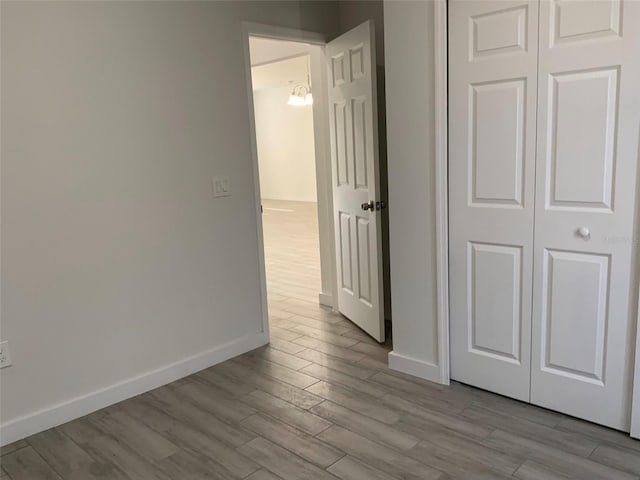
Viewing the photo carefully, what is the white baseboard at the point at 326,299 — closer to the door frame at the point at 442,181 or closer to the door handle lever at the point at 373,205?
the door handle lever at the point at 373,205

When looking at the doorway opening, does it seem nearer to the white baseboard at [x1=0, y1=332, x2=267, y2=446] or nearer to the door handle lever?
the white baseboard at [x1=0, y1=332, x2=267, y2=446]

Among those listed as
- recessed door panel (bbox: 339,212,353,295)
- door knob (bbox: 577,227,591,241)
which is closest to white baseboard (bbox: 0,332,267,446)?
recessed door panel (bbox: 339,212,353,295)

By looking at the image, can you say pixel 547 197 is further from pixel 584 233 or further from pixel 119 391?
pixel 119 391

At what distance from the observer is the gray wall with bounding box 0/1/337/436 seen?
2438 mm

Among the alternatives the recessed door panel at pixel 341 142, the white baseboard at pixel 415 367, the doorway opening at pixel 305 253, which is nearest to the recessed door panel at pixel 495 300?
the white baseboard at pixel 415 367

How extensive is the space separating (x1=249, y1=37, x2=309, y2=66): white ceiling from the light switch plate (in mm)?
1944

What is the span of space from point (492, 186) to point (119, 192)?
1903mm

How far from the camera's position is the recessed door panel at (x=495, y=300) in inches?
100

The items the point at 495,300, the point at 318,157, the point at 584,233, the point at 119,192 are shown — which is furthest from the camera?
the point at 318,157

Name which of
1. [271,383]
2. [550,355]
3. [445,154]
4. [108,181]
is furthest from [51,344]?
[550,355]

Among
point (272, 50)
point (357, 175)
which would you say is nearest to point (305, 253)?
point (272, 50)

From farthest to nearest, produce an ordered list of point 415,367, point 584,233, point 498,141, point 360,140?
point 360,140, point 415,367, point 498,141, point 584,233

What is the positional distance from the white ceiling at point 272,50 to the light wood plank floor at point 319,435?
299cm

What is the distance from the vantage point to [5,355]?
2.43 meters
